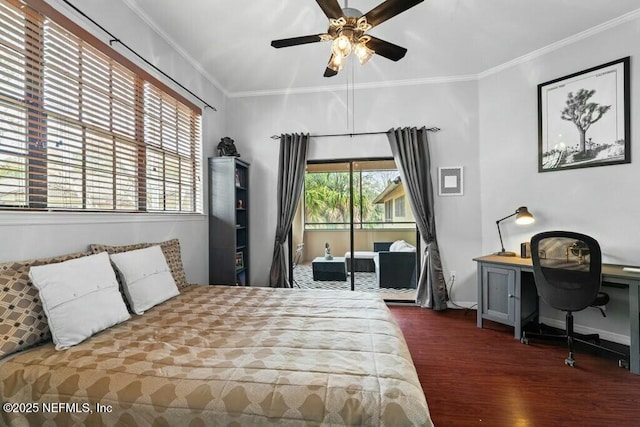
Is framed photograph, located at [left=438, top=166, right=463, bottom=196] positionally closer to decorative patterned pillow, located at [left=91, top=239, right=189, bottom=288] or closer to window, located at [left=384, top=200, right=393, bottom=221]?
window, located at [left=384, top=200, right=393, bottom=221]

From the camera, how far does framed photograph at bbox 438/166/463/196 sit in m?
3.79

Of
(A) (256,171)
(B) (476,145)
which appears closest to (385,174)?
(B) (476,145)

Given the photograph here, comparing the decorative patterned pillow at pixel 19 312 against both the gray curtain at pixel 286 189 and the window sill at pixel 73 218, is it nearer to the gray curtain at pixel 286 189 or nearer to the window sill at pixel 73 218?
the window sill at pixel 73 218

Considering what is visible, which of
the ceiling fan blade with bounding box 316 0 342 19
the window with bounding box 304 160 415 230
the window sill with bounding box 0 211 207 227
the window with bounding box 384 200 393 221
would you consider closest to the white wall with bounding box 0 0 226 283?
the window sill with bounding box 0 211 207 227

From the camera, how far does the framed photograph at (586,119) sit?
271 centimetres

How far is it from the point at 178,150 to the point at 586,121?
172 inches

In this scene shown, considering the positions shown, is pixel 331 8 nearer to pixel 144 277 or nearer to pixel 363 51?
pixel 363 51

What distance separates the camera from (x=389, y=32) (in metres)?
2.79

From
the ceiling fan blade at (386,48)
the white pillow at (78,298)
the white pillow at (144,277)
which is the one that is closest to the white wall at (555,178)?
the ceiling fan blade at (386,48)

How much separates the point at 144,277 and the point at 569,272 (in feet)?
11.3

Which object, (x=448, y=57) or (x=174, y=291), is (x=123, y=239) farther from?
(x=448, y=57)

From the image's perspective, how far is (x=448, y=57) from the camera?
3.31 m

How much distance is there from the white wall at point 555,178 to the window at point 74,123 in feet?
12.8

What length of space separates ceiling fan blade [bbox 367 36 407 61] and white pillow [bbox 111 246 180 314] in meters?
2.29
